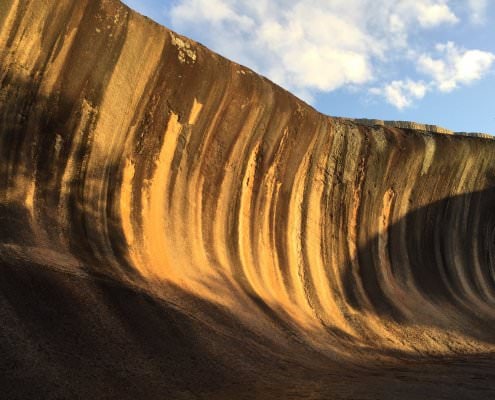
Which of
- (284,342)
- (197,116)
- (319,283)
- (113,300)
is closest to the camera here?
(113,300)

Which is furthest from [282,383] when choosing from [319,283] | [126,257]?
[319,283]

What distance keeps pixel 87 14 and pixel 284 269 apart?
501cm

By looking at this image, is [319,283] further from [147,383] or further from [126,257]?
[147,383]

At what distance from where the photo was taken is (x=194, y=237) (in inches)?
279

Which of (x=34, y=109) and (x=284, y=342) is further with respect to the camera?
(x=284, y=342)

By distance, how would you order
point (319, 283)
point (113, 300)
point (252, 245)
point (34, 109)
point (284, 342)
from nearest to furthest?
point (113, 300) < point (34, 109) < point (284, 342) < point (252, 245) < point (319, 283)

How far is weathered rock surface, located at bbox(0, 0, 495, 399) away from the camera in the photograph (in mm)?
4332

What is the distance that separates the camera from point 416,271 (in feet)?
36.0

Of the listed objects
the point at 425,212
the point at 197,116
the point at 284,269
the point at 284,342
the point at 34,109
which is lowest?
the point at 284,342

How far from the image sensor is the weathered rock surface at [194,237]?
433cm

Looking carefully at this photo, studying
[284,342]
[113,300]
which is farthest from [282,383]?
[113,300]

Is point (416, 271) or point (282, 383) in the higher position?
point (416, 271)

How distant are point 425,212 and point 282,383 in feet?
26.4

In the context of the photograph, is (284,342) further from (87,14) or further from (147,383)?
(87,14)
